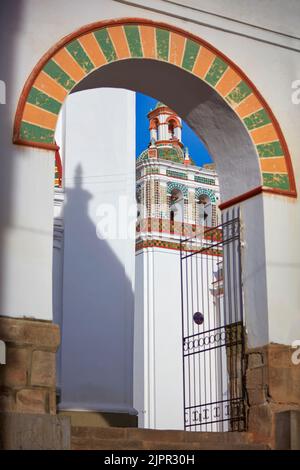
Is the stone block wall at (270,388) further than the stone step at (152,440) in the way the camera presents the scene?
Yes

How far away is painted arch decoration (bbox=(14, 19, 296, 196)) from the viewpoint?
809 cm

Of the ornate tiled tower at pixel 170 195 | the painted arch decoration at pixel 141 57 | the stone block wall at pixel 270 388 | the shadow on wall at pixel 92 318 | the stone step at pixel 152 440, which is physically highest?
the ornate tiled tower at pixel 170 195

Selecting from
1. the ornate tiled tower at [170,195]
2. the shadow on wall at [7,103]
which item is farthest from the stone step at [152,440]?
the ornate tiled tower at [170,195]

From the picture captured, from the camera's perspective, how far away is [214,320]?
2614 cm

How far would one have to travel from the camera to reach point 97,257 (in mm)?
12773

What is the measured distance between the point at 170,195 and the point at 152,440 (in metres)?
21.8

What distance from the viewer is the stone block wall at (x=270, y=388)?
8367 millimetres

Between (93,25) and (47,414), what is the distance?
3.69 m

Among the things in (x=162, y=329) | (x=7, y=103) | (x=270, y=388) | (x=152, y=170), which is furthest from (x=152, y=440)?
(x=152, y=170)

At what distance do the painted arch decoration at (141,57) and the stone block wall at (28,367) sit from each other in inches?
64.1

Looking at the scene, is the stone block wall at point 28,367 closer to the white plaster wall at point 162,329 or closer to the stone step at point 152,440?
the stone step at point 152,440

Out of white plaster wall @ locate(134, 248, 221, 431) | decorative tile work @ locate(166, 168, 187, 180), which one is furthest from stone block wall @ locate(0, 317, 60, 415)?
decorative tile work @ locate(166, 168, 187, 180)

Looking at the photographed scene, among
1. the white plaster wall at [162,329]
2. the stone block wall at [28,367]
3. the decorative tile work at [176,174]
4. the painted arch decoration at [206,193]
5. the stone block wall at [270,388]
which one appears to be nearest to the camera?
the stone block wall at [28,367]

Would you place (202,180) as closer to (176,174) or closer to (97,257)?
(176,174)
